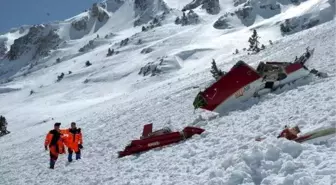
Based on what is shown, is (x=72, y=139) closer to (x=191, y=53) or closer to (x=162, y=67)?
(x=162, y=67)

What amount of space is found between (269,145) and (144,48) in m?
145

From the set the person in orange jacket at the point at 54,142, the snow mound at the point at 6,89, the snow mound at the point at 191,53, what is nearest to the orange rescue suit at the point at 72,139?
the person in orange jacket at the point at 54,142

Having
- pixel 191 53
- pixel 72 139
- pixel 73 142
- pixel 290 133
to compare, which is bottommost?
pixel 290 133

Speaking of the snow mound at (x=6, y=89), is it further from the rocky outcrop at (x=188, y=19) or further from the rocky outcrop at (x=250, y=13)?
the rocky outcrop at (x=250, y=13)

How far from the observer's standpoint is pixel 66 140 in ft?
62.0

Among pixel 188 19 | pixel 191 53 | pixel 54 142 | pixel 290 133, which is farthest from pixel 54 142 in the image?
pixel 188 19

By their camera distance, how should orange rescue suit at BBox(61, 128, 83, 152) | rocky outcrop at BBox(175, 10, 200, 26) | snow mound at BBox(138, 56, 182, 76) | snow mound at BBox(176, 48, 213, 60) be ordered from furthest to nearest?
rocky outcrop at BBox(175, 10, 200, 26)
snow mound at BBox(176, 48, 213, 60)
snow mound at BBox(138, 56, 182, 76)
orange rescue suit at BBox(61, 128, 83, 152)

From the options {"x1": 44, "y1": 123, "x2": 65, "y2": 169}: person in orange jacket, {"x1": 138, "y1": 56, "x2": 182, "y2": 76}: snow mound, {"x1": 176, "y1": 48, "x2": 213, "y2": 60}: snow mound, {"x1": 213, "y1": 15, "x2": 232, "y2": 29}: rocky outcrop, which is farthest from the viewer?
{"x1": 213, "y1": 15, "x2": 232, "y2": 29}: rocky outcrop

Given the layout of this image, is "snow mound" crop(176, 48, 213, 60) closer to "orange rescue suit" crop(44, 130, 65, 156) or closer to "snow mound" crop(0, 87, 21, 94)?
"snow mound" crop(0, 87, 21, 94)

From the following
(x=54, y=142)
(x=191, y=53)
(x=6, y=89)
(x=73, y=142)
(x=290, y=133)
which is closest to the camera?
(x=290, y=133)

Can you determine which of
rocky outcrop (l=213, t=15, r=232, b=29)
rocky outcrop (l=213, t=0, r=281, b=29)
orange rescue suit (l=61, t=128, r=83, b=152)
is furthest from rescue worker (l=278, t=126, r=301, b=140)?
rocky outcrop (l=213, t=0, r=281, b=29)

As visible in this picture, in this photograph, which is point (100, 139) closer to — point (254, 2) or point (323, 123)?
point (323, 123)

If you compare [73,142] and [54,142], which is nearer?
[54,142]

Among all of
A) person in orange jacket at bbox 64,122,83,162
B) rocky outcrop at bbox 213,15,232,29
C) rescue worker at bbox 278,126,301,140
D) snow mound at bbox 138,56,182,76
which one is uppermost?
rocky outcrop at bbox 213,15,232,29
